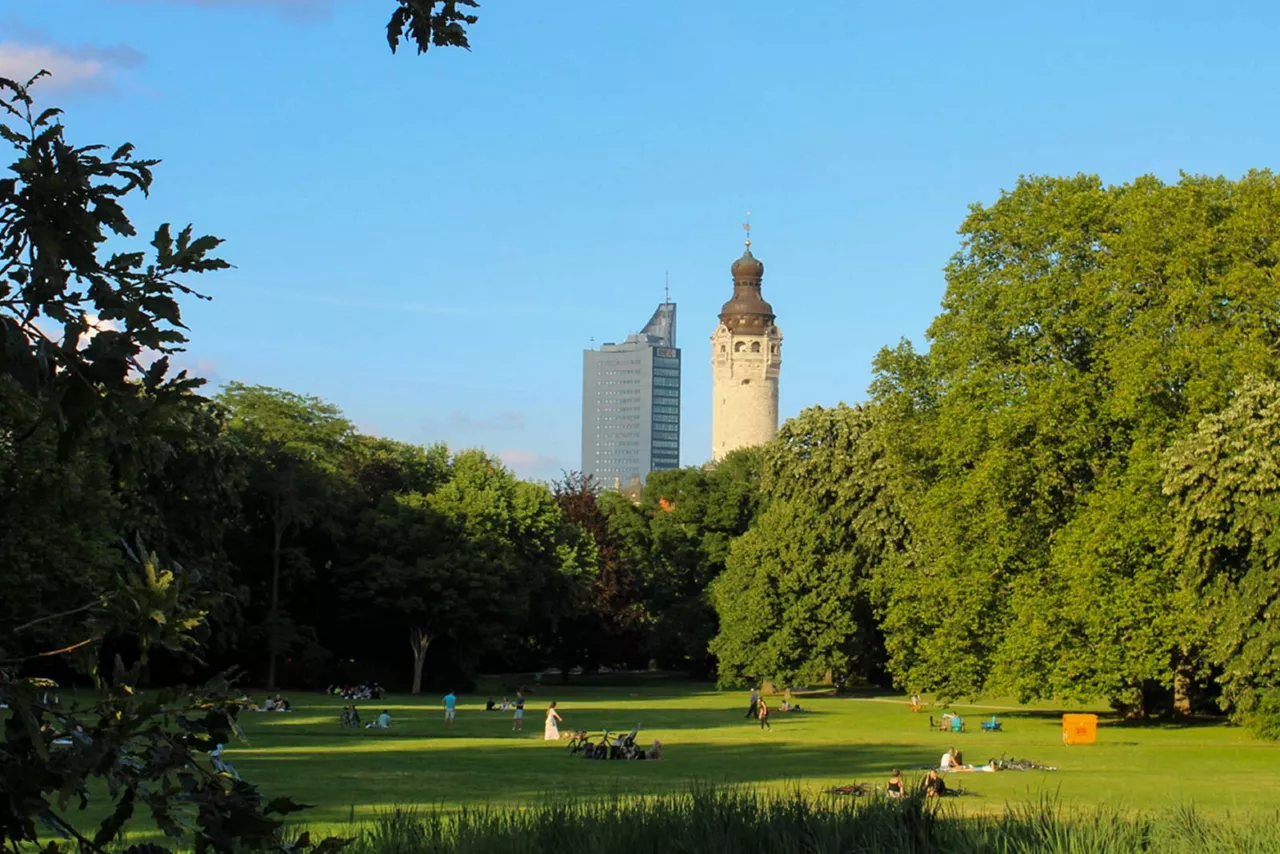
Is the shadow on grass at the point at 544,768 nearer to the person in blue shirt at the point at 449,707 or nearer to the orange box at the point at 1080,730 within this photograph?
the orange box at the point at 1080,730

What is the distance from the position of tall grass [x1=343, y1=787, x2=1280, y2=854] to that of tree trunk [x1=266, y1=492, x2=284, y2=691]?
49218 millimetres

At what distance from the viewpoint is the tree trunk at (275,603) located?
5897cm

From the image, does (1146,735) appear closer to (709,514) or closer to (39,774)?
(39,774)

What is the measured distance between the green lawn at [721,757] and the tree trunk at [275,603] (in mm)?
7485

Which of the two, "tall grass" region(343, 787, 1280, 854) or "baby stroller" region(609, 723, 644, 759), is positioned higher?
"tall grass" region(343, 787, 1280, 854)

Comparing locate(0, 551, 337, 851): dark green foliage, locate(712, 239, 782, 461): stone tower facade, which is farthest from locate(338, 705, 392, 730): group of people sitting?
locate(712, 239, 782, 461): stone tower facade

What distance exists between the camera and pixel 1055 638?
3919 centimetres

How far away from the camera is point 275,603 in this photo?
60.4 metres

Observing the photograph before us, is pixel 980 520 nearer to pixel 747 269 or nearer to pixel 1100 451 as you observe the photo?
pixel 1100 451

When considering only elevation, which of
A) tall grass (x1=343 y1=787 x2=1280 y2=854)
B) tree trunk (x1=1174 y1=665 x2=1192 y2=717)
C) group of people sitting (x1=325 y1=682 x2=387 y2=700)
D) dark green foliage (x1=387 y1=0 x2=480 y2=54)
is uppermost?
dark green foliage (x1=387 y1=0 x2=480 y2=54)

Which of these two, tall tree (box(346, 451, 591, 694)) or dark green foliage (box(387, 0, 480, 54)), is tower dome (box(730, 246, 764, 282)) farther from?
dark green foliage (box(387, 0, 480, 54))

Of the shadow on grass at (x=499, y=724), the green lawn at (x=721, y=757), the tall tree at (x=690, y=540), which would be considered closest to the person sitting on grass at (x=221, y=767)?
the green lawn at (x=721, y=757)

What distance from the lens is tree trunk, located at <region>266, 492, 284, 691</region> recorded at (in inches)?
2322

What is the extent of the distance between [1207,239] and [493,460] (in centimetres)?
4061
